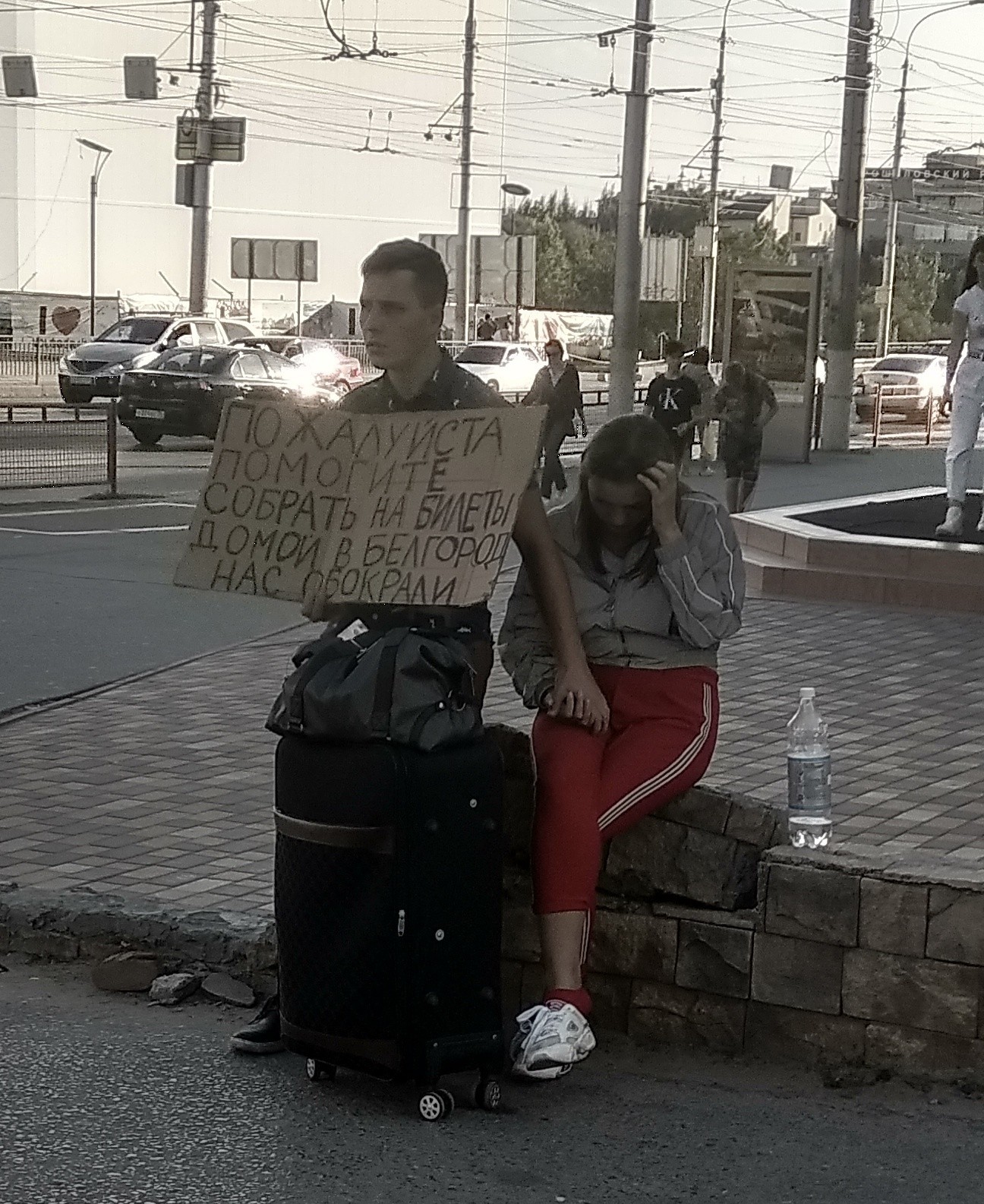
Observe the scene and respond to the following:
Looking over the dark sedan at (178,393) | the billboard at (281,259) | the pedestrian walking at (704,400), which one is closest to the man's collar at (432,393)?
the pedestrian walking at (704,400)

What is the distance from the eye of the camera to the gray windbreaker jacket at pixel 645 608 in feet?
14.3

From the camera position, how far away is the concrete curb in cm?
503

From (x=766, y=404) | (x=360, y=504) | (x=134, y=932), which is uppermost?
(x=360, y=504)

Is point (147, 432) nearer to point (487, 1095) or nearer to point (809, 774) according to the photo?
point (809, 774)

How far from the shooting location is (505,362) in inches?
1510

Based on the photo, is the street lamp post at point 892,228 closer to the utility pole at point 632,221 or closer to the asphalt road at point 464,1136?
the utility pole at point 632,221

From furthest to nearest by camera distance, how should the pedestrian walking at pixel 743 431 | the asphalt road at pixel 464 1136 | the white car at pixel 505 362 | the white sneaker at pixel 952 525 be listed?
1. the white car at pixel 505 362
2. the pedestrian walking at pixel 743 431
3. the white sneaker at pixel 952 525
4. the asphalt road at pixel 464 1136

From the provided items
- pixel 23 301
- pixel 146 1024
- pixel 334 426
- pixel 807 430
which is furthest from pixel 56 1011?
pixel 23 301

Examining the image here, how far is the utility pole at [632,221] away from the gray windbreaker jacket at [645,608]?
24.0 metres

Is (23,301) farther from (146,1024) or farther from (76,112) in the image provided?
(146,1024)

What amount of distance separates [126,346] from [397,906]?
3194 centimetres

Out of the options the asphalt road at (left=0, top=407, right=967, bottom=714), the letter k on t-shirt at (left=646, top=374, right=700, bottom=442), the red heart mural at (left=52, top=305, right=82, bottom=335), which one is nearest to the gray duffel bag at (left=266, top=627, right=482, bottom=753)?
the asphalt road at (left=0, top=407, right=967, bottom=714)

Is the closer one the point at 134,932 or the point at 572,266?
the point at 134,932

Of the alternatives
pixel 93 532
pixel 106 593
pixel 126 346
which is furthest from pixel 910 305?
pixel 106 593
